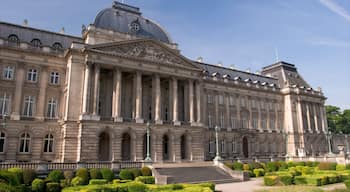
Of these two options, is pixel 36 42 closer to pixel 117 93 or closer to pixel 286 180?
pixel 117 93

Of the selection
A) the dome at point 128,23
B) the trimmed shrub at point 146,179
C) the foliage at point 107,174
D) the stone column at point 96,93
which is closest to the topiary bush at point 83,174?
the foliage at point 107,174

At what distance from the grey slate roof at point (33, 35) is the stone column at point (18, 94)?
15.3 feet

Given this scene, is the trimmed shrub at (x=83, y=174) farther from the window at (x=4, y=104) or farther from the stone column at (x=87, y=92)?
the window at (x=4, y=104)

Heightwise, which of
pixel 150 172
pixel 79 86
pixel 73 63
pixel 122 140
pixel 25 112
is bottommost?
pixel 150 172

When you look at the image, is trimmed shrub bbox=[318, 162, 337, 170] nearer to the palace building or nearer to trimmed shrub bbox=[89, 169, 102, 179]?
the palace building

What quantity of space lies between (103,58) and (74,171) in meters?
17.3

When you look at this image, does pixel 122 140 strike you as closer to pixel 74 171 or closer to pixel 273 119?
pixel 74 171

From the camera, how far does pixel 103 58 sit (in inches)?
1572

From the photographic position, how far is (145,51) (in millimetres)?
43438

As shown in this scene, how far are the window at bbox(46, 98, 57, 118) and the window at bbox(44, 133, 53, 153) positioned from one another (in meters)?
2.82

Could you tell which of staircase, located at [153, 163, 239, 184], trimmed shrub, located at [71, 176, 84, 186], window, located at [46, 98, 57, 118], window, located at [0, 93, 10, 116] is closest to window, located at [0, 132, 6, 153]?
window, located at [0, 93, 10, 116]

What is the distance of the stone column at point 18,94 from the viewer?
119ft

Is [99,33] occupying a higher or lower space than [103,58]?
higher

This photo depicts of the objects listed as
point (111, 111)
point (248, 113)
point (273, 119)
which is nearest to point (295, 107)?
point (273, 119)
